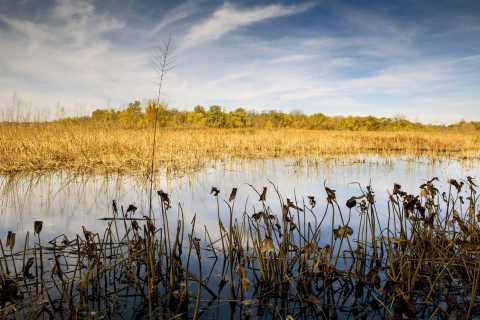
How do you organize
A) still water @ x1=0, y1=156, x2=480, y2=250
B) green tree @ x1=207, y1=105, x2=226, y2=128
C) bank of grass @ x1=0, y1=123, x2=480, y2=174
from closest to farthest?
still water @ x1=0, y1=156, x2=480, y2=250
bank of grass @ x1=0, y1=123, x2=480, y2=174
green tree @ x1=207, y1=105, x2=226, y2=128

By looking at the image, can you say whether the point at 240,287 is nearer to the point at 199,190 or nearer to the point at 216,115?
the point at 199,190

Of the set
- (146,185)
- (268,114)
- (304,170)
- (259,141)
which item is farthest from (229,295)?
(268,114)

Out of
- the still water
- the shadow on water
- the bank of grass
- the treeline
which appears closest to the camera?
the shadow on water

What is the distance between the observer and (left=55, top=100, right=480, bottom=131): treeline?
10937mm

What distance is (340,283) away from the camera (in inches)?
80.7

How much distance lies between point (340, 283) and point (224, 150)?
8.80 m

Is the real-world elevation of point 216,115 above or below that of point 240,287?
above

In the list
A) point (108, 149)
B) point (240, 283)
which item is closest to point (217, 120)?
point (108, 149)

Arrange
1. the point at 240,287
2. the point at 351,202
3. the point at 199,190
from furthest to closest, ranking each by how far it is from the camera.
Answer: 1. the point at 199,190
2. the point at 240,287
3. the point at 351,202

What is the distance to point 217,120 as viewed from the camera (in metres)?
35.6

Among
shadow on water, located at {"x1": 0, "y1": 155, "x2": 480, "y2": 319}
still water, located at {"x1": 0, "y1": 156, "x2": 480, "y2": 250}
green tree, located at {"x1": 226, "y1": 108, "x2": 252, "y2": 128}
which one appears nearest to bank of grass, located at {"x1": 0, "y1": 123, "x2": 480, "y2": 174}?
still water, located at {"x1": 0, "y1": 156, "x2": 480, "y2": 250}

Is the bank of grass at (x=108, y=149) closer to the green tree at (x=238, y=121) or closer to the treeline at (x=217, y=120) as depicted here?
the treeline at (x=217, y=120)

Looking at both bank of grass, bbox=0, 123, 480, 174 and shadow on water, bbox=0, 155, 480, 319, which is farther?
bank of grass, bbox=0, 123, 480, 174

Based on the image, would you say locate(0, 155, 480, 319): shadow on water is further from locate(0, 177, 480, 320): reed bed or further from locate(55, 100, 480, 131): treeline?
locate(55, 100, 480, 131): treeline
